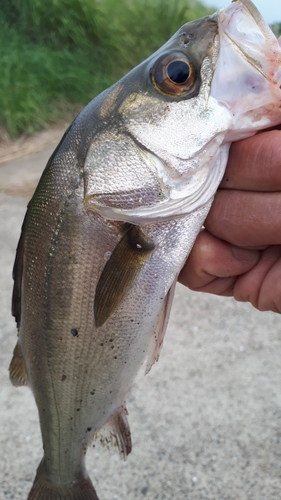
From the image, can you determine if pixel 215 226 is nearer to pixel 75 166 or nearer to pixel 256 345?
pixel 75 166

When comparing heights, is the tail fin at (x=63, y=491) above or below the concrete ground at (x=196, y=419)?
above

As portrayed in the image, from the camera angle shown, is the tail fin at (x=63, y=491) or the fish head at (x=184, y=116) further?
the tail fin at (x=63, y=491)

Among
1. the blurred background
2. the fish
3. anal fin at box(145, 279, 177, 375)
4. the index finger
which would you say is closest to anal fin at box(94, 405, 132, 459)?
the fish

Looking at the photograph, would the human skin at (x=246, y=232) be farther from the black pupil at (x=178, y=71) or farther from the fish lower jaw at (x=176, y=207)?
the black pupil at (x=178, y=71)

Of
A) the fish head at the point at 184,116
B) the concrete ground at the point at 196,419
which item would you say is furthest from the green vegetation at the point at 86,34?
the fish head at the point at 184,116

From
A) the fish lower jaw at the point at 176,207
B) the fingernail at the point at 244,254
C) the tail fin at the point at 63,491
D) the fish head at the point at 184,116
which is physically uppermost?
the fish head at the point at 184,116

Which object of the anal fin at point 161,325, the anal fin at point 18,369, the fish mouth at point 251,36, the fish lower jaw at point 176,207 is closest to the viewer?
the fish mouth at point 251,36

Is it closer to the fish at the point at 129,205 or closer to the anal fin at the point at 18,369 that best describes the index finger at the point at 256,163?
the fish at the point at 129,205

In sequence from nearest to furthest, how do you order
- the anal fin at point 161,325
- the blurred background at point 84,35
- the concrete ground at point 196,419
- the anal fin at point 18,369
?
the anal fin at point 161,325
the anal fin at point 18,369
the concrete ground at point 196,419
the blurred background at point 84,35
